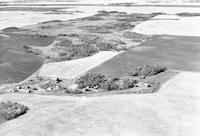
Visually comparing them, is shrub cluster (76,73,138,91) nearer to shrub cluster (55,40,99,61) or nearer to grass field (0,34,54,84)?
grass field (0,34,54,84)

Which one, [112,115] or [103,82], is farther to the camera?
[103,82]

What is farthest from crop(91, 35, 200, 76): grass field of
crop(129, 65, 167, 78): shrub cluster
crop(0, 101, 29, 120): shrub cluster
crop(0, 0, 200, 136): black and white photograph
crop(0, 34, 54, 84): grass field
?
crop(0, 101, 29, 120): shrub cluster

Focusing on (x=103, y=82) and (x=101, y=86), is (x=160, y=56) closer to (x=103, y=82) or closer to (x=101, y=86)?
(x=103, y=82)

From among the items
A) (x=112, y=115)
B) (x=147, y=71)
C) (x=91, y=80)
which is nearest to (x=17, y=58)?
(x=91, y=80)

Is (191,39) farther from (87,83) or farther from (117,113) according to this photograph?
(117,113)

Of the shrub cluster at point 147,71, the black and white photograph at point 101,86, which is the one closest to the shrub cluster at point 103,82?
the black and white photograph at point 101,86

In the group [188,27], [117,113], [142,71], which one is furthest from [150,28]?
[117,113]
